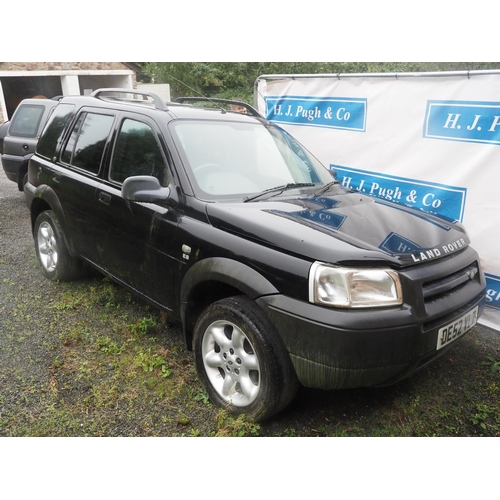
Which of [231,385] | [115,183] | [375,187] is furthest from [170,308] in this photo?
[375,187]

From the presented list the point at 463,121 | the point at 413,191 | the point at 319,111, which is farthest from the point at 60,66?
the point at 463,121

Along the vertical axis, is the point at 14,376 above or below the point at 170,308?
below

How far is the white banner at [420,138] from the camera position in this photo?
4.25 meters

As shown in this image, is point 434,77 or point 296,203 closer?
point 296,203

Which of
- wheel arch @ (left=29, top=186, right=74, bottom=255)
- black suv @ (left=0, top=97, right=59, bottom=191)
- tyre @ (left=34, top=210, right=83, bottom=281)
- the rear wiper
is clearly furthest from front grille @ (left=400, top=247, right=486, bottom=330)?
black suv @ (left=0, top=97, right=59, bottom=191)

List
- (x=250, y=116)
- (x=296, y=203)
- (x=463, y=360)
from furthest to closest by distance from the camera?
(x=250, y=116)
(x=463, y=360)
(x=296, y=203)

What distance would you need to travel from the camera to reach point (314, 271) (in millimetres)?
2432

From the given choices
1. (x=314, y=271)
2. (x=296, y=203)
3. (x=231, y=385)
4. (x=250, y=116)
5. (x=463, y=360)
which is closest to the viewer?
(x=314, y=271)

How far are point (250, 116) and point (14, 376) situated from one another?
111 inches

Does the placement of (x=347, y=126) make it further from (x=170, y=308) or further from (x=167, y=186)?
(x=170, y=308)

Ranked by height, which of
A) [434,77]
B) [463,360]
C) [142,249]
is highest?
[434,77]

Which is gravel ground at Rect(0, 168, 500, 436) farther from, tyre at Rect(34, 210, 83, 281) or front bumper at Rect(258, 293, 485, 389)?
front bumper at Rect(258, 293, 485, 389)

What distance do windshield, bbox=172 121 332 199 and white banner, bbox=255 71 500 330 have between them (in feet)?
4.41

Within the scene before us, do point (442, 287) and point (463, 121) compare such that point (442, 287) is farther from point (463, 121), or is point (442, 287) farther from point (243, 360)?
point (463, 121)
